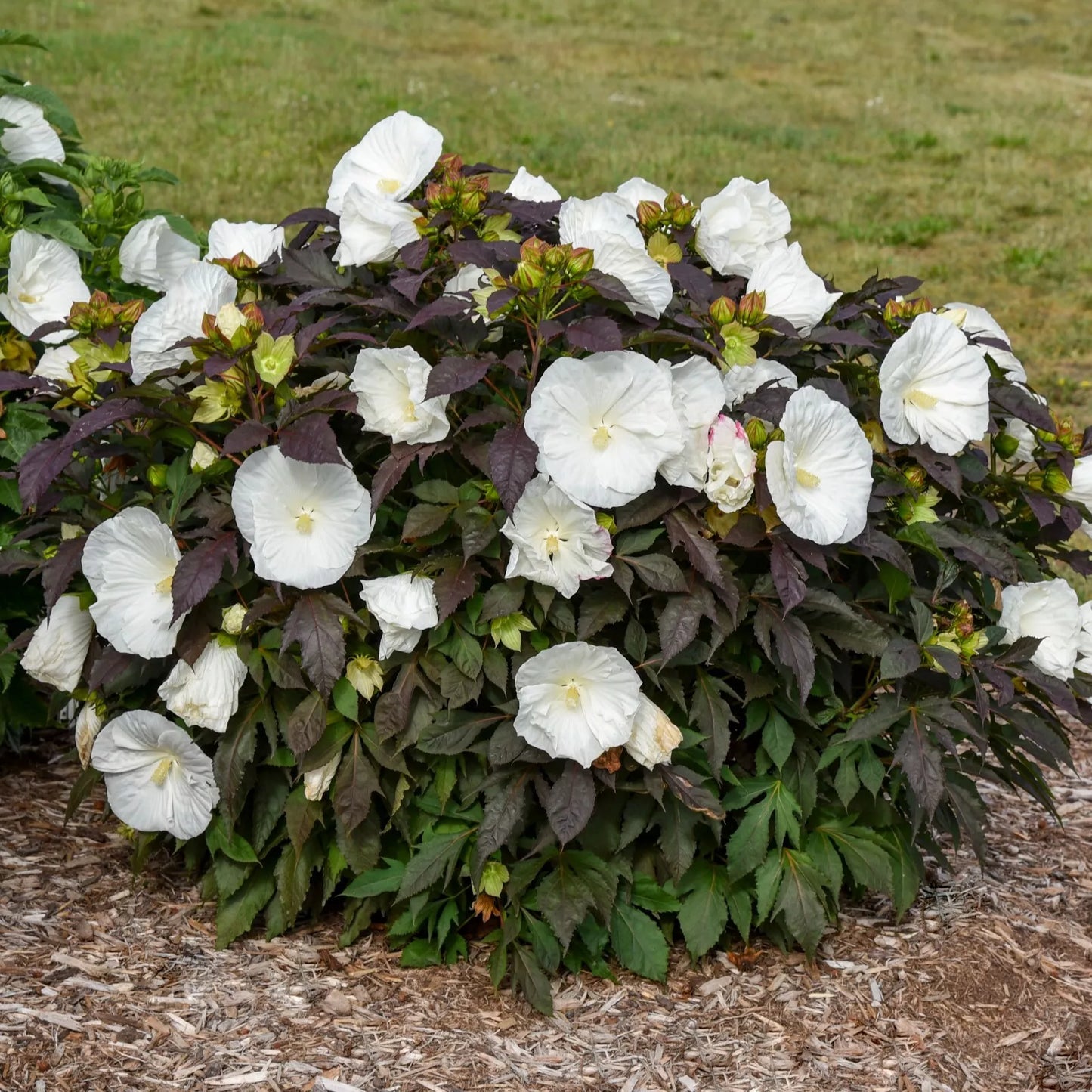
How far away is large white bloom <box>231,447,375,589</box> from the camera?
2.38m

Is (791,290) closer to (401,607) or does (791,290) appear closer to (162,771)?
(401,607)

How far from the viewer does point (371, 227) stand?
260cm

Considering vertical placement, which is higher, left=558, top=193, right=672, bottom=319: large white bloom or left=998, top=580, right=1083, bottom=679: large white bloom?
left=558, top=193, right=672, bottom=319: large white bloom

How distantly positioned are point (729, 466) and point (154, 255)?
4.54ft

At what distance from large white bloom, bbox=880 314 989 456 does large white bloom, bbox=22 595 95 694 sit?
5.40 ft

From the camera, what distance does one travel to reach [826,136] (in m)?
11.6

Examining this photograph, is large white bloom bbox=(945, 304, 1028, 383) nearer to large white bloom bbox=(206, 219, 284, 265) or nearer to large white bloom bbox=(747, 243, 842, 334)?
large white bloom bbox=(747, 243, 842, 334)

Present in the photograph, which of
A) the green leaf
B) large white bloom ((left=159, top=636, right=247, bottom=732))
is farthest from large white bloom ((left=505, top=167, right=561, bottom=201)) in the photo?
the green leaf

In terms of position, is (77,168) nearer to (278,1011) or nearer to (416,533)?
(416,533)

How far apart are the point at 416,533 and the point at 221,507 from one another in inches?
15.4

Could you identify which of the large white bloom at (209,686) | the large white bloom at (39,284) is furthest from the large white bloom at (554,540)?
the large white bloom at (39,284)

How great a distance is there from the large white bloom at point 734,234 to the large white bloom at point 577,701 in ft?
2.92

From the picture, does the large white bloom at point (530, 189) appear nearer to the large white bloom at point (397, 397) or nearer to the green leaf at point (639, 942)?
the large white bloom at point (397, 397)

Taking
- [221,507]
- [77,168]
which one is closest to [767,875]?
[221,507]
